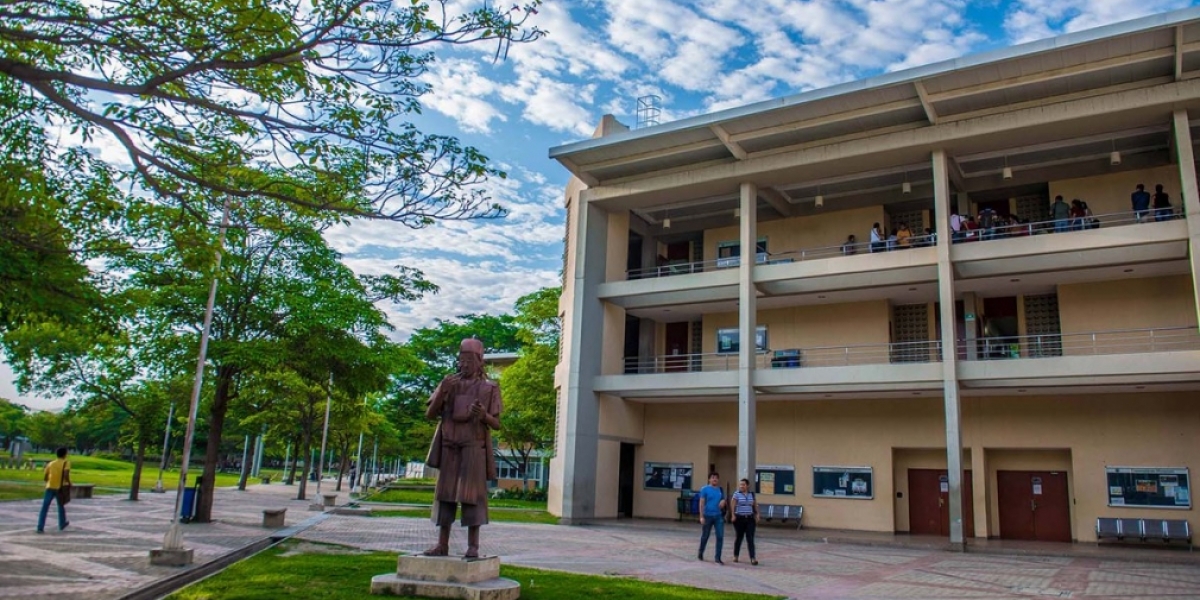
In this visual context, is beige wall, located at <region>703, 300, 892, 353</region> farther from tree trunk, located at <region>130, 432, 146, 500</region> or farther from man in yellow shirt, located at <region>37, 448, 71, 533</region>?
tree trunk, located at <region>130, 432, 146, 500</region>

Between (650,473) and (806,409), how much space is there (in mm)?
5879

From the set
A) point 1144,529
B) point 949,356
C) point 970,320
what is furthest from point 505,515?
point 1144,529

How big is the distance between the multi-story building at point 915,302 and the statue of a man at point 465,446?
13517 millimetres

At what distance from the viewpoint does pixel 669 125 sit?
909 inches

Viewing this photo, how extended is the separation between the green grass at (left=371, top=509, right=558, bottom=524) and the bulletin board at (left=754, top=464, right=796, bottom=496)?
6.62m

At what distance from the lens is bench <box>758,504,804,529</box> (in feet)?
78.6

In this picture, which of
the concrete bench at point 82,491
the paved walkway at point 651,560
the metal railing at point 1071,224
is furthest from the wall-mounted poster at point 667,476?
the concrete bench at point 82,491

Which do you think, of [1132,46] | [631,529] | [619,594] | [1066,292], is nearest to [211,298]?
[619,594]

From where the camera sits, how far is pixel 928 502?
2380 centimetres

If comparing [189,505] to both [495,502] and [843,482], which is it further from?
[843,482]

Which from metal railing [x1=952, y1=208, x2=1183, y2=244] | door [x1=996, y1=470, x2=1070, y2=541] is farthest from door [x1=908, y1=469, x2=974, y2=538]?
metal railing [x1=952, y1=208, x2=1183, y2=244]

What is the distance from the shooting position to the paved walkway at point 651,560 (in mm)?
10547

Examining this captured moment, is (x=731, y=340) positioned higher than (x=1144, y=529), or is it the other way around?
(x=731, y=340)

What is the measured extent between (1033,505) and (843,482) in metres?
5.06
